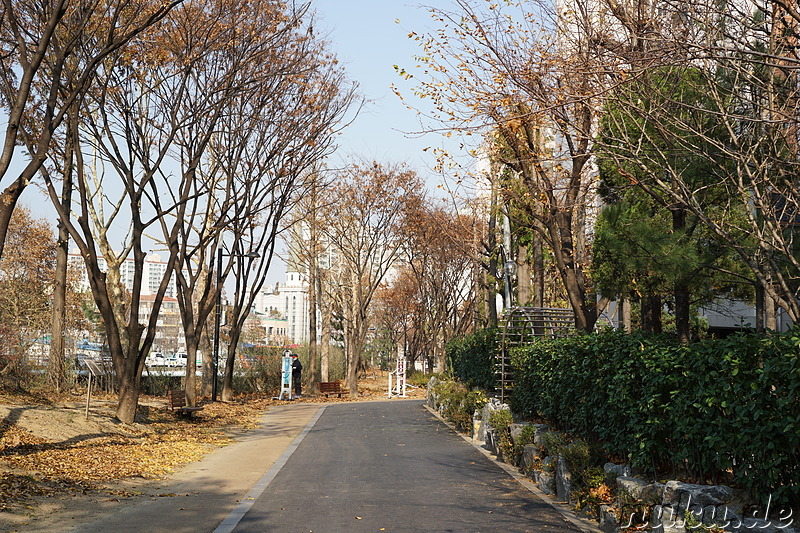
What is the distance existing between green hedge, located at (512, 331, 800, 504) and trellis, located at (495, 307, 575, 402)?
6868 millimetres

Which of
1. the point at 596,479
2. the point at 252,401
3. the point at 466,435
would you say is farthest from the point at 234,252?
the point at 596,479

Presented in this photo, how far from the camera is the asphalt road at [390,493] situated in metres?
8.54

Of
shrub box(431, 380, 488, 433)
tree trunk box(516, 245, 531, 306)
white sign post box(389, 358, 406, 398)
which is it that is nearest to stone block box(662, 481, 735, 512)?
shrub box(431, 380, 488, 433)

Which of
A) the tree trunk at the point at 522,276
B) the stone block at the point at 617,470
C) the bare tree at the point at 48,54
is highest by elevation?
the bare tree at the point at 48,54

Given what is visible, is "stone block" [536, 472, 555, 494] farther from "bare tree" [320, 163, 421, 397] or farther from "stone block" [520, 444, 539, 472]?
"bare tree" [320, 163, 421, 397]

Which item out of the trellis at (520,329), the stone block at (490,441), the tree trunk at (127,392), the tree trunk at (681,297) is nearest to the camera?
the tree trunk at (681,297)

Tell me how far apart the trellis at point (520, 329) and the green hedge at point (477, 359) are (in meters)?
0.62

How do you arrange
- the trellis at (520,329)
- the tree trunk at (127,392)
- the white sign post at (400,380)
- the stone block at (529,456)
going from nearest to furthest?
the stone block at (529,456)
the tree trunk at (127,392)
the trellis at (520,329)
the white sign post at (400,380)

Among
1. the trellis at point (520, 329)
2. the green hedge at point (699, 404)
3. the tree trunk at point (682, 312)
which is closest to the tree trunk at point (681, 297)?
the tree trunk at point (682, 312)

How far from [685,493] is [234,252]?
22.9 m

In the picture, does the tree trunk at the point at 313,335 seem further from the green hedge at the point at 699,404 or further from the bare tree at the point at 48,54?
the green hedge at the point at 699,404

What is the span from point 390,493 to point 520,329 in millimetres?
10000

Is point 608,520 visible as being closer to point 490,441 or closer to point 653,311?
point 490,441

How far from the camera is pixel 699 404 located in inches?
278
